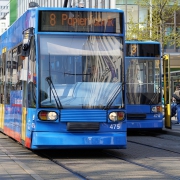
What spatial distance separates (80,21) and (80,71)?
1091mm

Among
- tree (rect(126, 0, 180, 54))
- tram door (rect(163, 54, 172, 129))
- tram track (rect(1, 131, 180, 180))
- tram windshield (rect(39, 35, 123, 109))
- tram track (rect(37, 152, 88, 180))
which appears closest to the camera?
tram track (rect(37, 152, 88, 180))

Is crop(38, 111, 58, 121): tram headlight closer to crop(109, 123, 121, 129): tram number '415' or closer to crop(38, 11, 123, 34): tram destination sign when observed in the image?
crop(109, 123, 121, 129): tram number '415'

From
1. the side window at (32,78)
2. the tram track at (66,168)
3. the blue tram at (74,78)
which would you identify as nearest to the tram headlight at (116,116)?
the blue tram at (74,78)

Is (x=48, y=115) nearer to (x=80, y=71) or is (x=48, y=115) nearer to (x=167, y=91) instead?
(x=80, y=71)

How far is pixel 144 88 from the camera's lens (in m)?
20.1

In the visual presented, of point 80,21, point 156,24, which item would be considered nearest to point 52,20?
point 80,21

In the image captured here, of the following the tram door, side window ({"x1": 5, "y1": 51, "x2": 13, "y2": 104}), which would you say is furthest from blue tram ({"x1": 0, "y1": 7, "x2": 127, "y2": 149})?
the tram door

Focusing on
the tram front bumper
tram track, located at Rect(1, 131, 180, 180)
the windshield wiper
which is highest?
the windshield wiper

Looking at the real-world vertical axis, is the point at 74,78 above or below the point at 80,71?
below

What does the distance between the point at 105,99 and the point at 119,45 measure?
1169 millimetres

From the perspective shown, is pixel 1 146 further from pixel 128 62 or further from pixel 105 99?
pixel 128 62

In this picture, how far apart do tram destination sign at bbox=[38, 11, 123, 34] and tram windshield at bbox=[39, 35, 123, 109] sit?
17 cm

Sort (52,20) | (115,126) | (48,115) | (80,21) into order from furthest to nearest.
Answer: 1. (80,21)
2. (52,20)
3. (115,126)
4. (48,115)

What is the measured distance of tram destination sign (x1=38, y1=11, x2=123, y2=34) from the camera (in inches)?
500
